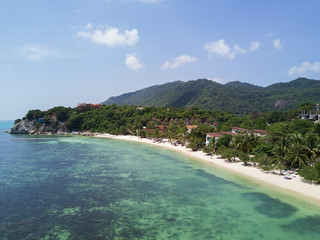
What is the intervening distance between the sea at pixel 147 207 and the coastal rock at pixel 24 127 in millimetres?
100947

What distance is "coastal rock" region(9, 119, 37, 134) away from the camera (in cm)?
12436

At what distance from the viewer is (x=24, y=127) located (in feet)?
410

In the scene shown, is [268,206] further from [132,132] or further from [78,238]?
[132,132]

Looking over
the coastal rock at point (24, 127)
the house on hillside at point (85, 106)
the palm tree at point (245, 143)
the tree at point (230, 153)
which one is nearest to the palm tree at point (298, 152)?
the tree at point (230, 153)

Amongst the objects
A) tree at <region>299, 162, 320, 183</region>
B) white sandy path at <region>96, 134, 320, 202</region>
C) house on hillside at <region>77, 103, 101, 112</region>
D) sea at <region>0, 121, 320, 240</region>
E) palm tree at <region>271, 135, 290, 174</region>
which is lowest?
sea at <region>0, 121, 320, 240</region>

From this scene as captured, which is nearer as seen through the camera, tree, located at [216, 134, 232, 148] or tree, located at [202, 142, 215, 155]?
tree, located at [216, 134, 232, 148]

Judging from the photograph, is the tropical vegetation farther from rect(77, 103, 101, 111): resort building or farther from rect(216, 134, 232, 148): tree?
rect(77, 103, 101, 111): resort building

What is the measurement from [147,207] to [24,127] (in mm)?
131631

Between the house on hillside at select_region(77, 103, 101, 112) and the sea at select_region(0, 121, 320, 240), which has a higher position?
the house on hillside at select_region(77, 103, 101, 112)

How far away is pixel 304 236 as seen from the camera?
699 inches

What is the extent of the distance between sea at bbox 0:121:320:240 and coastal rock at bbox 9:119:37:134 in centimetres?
10095

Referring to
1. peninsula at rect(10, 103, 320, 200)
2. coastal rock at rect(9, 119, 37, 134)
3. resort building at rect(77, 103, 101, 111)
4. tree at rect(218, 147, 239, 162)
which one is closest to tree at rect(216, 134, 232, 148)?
peninsula at rect(10, 103, 320, 200)

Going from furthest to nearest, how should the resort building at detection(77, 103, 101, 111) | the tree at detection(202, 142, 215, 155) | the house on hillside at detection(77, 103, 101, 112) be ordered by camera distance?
the resort building at detection(77, 103, 101, 111)
the house on hillside at detection(77, 103, 101, 112)
the tree at detection(202, 142, 215, 155)

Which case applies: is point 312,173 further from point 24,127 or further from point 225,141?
point 24,127
